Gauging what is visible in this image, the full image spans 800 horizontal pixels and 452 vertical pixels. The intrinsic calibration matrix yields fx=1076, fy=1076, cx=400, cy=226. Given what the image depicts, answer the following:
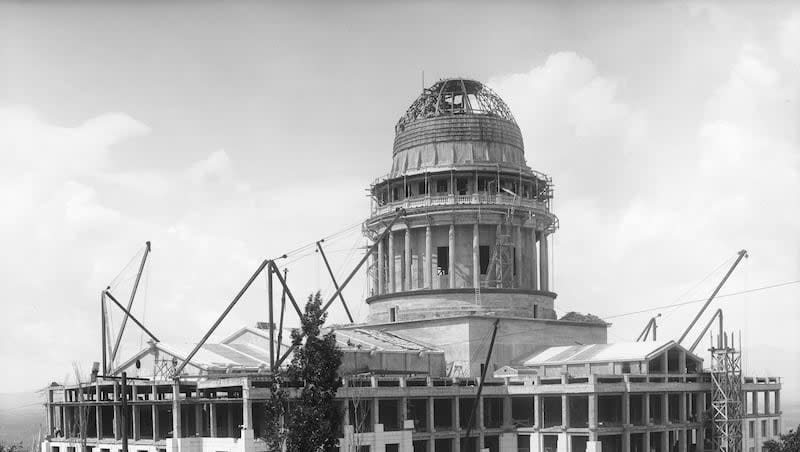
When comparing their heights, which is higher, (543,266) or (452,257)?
(452,257)

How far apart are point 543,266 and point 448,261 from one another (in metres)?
12.2

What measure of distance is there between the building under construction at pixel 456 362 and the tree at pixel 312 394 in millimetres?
20602

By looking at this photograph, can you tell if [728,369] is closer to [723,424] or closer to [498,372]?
[723,424]

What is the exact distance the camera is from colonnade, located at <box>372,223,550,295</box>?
116500 millimetres

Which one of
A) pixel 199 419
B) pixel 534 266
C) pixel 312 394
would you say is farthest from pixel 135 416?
pixel 534 266

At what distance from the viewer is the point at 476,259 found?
377 feet

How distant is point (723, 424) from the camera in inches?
4090

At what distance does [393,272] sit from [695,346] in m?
34.7

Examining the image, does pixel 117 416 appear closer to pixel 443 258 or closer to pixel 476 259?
pixel 443 258

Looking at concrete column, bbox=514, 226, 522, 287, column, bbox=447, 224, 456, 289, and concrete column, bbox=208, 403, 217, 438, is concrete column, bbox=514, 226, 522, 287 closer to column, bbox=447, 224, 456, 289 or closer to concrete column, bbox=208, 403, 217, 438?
column, bbox=447, 224, 456, 289

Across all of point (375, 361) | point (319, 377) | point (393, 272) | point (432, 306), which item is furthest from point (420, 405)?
point (319, 377)

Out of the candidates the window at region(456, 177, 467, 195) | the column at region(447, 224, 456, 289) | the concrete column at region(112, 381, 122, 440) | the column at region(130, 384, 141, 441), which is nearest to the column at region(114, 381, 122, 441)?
the concrete column at region(112, 381, 122, 440)

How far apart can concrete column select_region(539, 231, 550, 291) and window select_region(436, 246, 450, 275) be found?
11.6 m

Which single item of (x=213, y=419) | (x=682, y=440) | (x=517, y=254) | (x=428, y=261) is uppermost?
(x=517, y=254)
